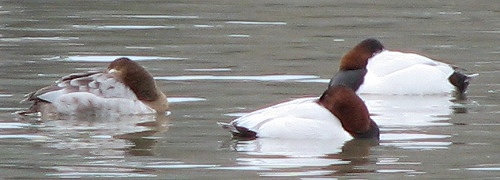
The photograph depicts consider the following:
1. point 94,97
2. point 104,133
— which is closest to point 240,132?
point 104,133

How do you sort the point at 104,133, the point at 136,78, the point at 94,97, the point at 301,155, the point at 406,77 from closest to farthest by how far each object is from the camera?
1. the point at 301,155
2. the point at 104,133
3. the point at 94,97
4. the point at 136,78
5. the point at 406,77

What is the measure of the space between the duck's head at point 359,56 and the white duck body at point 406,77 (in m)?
0.08

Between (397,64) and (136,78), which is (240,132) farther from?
(397,64)

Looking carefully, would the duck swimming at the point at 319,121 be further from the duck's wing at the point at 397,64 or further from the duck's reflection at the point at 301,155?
the duck's wing at the point at 397,64

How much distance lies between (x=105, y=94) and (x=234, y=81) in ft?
7.59

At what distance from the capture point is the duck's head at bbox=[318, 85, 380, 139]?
11273mm

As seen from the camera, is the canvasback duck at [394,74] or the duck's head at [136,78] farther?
the canvasback duck at [394,74]

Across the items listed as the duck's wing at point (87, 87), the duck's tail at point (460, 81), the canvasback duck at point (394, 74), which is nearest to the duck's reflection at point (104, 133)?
the duck's wing at point (87, 87)

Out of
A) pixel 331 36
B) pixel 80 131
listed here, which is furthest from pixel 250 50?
pixel 80 131

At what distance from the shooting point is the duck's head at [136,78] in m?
13.0

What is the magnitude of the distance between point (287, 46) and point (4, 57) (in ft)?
11.7

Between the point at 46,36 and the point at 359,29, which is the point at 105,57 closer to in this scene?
the point at 46,36

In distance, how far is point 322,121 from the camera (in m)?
11.3

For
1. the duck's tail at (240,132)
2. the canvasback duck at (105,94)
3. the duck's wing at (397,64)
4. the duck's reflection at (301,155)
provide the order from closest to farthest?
the duck's reflection at (301,155) < the duck's tail at (240,132) < the canvasback duck at (105,94) < the duck's wing at (397,64)
